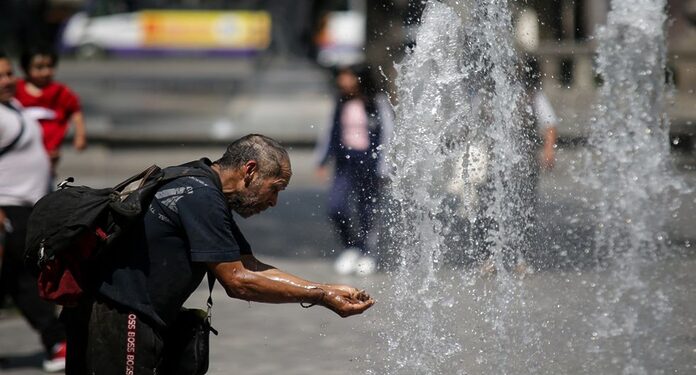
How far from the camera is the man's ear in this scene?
3.98 m

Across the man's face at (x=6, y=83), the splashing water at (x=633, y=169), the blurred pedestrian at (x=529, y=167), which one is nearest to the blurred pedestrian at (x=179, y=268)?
→ the splashing water at (x=633, y=169)

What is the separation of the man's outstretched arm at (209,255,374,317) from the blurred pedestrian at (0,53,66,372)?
270 cm

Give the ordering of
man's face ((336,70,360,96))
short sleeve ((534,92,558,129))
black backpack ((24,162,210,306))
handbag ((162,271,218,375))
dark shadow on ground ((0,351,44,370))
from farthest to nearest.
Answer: man's face ((336,70,360,96)), short sleeve ((534,92,558,129)), dark shadow on ground ((0,351,44,370)), handbag ((162,271,218,375)), black backpack ((24,162,210,306))

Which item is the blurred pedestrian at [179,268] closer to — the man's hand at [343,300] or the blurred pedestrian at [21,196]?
the man's hand at [343,300]

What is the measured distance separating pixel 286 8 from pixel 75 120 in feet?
62.9

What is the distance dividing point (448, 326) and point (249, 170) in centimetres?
224

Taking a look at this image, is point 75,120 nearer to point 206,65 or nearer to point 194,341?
point 194,341

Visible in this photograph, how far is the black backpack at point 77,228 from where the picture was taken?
3.81 m

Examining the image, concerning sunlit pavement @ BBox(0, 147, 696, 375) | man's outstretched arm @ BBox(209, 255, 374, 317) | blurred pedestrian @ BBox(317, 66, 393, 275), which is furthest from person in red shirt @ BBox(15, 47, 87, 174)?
man's outstretched arm @ BBox(209, 255, 374, 317)

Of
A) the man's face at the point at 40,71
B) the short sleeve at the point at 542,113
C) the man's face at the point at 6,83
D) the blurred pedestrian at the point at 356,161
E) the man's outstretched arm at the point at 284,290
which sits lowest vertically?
the blurred pedestrian at the point at 356,161

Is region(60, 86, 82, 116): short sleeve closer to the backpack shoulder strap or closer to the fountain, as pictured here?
the fountain

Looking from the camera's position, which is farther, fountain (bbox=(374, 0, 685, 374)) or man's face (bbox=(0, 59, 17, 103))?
man's face (bbox=(0, 59, 17, 103))

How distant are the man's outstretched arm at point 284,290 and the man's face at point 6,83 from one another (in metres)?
2.90

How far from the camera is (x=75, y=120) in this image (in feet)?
26.8
